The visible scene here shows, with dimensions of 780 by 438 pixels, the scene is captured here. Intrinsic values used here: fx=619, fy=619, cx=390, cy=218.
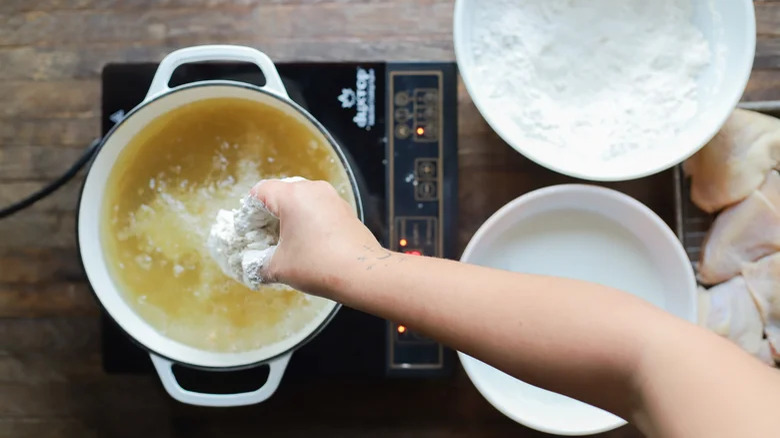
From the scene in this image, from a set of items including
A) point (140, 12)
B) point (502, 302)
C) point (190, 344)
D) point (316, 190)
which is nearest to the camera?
point (502, 302)

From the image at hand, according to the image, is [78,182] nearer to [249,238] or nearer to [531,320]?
[249,238]

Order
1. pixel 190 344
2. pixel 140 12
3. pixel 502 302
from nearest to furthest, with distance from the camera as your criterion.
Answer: pixel 502 302 < pixel 190 344 < pixel 140 12

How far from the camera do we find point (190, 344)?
0.68 metres

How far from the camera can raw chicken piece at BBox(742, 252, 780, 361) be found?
0.70 m

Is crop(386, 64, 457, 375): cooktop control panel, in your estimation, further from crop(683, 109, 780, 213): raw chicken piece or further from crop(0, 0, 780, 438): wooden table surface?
crop(683, 109, 780, 213): raw chicken piece

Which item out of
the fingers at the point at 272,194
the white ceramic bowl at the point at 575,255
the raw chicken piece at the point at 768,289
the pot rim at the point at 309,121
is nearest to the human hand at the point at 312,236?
the fingers at the point at 272,194

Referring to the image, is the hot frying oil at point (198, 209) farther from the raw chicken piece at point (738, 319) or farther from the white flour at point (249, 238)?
the raw chicken piece at point (738, 319)

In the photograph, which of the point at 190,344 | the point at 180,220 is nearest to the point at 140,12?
the point at 180,220

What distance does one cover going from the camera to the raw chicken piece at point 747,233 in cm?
71

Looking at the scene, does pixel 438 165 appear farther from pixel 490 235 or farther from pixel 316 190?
pixel 316 190

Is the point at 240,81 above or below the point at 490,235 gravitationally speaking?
above

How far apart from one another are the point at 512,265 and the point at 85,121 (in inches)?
22.6

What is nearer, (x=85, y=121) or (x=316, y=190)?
(x=316, y=190)

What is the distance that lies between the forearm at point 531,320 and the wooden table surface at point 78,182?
1.23 ft
